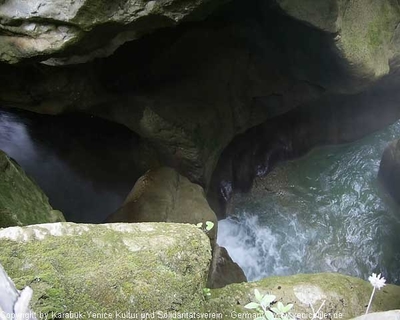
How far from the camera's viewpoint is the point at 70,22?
3859mm

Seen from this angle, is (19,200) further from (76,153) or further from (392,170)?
(392,170)

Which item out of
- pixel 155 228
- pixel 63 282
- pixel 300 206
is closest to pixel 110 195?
pixel 300 206

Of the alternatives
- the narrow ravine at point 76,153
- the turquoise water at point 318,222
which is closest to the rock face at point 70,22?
the narrow ravine at point 76,153

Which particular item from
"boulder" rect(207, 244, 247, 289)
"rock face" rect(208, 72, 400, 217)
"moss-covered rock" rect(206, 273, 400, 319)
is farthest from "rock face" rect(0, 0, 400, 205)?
"moss-covered rock" rect(206, 273, 400, 319)

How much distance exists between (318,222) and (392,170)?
1.96 meters

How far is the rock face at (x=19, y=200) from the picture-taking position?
3889 mm

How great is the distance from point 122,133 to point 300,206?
12.3ft

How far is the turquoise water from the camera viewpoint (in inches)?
303

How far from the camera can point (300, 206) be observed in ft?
28.2

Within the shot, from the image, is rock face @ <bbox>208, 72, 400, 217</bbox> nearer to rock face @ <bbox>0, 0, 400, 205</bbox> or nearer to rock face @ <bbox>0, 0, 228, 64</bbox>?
rock face @ <bbox>0, 0, 400, 205</bbox>

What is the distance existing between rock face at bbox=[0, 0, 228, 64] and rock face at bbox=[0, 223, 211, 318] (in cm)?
209

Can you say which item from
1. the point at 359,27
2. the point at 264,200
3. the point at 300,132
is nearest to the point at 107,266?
the point at 359,27

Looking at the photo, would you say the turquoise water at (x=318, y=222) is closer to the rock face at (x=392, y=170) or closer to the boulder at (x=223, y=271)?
the rock face at (x=392, y=170)

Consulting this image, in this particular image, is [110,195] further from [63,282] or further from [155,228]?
[63,282]
